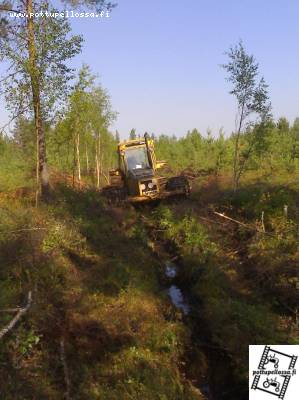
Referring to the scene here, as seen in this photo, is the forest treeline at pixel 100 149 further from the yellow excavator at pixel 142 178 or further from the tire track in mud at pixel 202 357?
the tire track in mud at pixel 202 357

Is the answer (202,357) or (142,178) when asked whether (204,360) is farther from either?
(142,178)

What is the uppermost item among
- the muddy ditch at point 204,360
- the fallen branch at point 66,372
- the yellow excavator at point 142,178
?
the yellow excavator at point 142,178

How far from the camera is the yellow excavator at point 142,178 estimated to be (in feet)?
69.7

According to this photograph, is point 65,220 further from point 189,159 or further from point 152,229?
point 189,159

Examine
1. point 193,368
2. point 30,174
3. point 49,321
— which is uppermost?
point 30,174

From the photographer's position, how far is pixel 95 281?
10.7 m

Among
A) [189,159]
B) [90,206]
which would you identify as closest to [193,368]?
[90,206]

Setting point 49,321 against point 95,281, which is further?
point 95,281

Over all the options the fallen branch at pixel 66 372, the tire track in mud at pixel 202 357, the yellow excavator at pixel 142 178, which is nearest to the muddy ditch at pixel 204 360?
the tire track in mud at pixel 202 357

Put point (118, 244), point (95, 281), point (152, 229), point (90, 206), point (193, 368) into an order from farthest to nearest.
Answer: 1. point (90, 206)
2. point (152, 229)
3. point (118, 244)
4. point (95, 281)
5. point (193, 368)

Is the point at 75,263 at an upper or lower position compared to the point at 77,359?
upper

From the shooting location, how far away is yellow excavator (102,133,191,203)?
69.7 feet

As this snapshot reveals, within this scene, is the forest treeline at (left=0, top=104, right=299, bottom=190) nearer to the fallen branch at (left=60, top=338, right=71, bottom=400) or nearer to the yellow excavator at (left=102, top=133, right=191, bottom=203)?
the yellow excavator at (left=102, top=133, right=191, bottom=203)

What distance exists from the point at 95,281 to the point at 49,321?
8.88 feet
